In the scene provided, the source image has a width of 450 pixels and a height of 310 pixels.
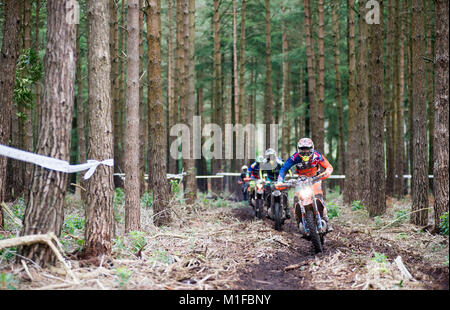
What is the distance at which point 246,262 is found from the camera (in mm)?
7188

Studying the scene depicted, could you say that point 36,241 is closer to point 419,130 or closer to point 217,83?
point 419,130

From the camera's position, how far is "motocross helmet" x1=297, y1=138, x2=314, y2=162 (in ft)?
26.9

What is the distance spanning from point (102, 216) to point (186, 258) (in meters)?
1.52

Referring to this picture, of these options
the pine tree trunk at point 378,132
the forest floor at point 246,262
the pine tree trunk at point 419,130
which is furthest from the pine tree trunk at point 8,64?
the pine tree trunk at point 378,132

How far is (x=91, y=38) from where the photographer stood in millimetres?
6641

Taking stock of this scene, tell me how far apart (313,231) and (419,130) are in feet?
14.5

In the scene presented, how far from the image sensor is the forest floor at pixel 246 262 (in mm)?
5340

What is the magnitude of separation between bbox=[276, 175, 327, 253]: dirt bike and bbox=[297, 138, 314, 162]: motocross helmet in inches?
18.1

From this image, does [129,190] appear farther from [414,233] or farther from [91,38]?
[414,233]

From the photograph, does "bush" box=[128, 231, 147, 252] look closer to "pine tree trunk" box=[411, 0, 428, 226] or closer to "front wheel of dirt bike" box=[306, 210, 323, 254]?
"front wheel of dirt bike" box=[306, 210, 323, 254]

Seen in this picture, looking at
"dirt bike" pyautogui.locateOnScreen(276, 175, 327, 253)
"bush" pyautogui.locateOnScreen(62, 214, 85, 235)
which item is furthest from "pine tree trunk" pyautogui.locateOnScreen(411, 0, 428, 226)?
"bush" pyautogui.locateOnScreen(62, 214, 85, 235)

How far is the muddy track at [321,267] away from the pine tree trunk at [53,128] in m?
2.77

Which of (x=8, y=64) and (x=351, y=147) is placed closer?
(x=8, y=64)

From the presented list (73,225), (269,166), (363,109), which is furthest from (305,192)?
(363,109)
